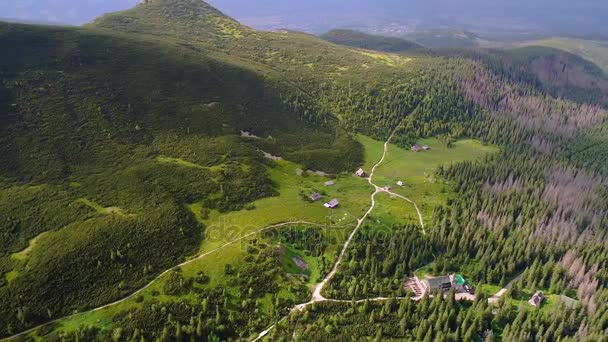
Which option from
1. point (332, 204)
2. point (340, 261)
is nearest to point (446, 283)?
point (340, 261)

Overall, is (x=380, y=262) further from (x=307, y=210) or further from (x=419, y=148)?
(x=419, y=148)

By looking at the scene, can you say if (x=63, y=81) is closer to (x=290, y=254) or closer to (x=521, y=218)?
(x=290, y=254)

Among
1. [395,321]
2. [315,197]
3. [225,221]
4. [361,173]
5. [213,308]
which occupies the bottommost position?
[395,321]

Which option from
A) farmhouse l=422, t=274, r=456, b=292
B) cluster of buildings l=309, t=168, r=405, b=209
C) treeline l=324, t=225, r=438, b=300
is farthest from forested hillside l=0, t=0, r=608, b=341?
farmhouse l=422, t=274, r=456, b=292

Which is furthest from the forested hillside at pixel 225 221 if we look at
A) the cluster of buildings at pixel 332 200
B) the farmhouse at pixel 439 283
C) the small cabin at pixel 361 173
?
the farmhouse at pixel 439 283

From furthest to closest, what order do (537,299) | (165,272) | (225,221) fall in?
(225,221), (537,299), (165,272)

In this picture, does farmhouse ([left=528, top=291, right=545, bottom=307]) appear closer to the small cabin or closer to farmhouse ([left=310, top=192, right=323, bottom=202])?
farmhouse ([left=310, top=192, right=323, bottom=202])
